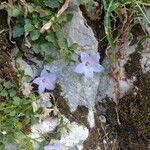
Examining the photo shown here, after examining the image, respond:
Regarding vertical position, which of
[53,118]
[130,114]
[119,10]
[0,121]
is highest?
[119,10]

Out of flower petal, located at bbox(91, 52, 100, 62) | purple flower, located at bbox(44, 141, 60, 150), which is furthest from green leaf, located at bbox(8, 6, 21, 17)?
purple flower, located at bbox(44, 141, 60, 150)

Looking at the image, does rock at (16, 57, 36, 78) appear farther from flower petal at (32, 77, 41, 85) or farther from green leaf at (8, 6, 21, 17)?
green leaf at (8, 6, 21, 17)

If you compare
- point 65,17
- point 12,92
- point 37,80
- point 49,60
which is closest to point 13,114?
point 12,92

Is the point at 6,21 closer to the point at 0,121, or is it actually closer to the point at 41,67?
the point at 41,67

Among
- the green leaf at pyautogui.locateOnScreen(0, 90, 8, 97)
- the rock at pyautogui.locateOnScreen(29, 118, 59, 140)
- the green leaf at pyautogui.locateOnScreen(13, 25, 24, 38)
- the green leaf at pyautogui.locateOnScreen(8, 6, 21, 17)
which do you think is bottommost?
the rock at pyautogui.locateOnScreen(29, 118, 59, 140)

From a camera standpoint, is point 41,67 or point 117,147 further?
point 117,147

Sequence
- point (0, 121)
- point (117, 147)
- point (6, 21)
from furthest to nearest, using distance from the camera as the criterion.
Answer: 1. point (117, 147)
2. point (6, 21)
3. point (0, 121)

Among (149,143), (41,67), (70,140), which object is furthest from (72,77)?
(149,143)
